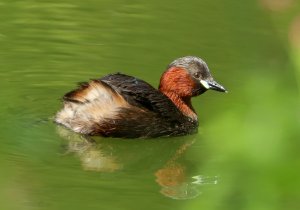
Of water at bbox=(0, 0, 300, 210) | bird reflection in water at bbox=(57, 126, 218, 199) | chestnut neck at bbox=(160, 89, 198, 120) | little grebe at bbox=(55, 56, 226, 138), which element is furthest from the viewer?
chestnut neck at bbox=(160, 89, 198, 120)

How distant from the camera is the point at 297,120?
1846mm

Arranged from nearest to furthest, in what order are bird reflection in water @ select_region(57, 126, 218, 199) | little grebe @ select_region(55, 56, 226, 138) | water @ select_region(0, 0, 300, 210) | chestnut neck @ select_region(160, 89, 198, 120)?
water @ select_region(0, 0, 300, 210), bird reflection in water @ select_region(57, 126, 218, 199), little grebe @ select_region(55, 56, 226, 138), chestnut neck @ select_region(160, 89, 198, 120)

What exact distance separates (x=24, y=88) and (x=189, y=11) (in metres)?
4.34

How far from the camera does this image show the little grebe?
6660 mm

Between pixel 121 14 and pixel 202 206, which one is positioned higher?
pixel 202 206

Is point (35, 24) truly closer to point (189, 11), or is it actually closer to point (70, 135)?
point (189, 11)

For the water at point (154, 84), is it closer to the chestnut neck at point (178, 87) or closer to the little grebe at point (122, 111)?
the little grebe at point (122, 111)

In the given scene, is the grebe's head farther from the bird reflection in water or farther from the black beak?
the bird reflection in water

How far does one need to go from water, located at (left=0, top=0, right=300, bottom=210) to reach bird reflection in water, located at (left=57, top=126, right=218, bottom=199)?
0.04ft

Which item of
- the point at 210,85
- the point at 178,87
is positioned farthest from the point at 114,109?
the point at 210,85

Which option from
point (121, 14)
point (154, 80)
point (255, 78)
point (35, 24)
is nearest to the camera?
point (255, 78)

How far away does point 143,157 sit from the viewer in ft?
20.6

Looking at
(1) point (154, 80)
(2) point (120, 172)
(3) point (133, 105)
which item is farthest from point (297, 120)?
(1) point (154, 80)

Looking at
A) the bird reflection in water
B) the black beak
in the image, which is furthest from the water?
the black beak
